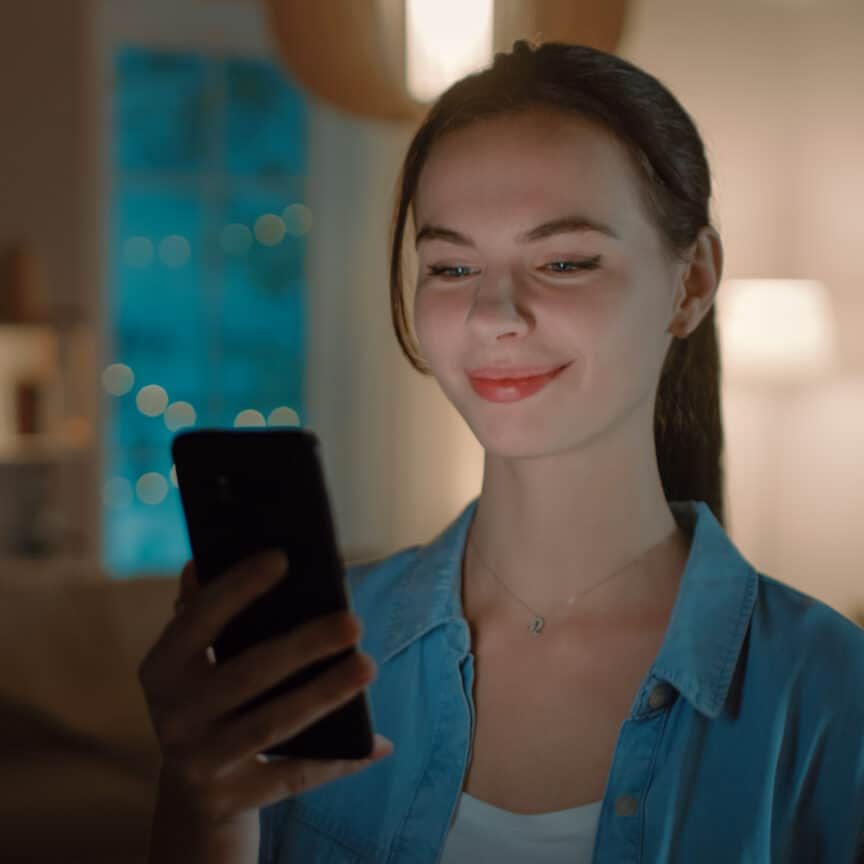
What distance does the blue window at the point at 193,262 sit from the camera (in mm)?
3311

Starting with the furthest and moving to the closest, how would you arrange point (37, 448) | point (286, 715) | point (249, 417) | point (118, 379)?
point (249, 417) → point (118, 379) → point (37, 448) → point (286, 715)

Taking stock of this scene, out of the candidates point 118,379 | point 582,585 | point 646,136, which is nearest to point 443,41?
point 646,136

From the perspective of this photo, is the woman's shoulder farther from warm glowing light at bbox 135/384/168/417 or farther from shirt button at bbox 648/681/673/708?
warm glowing light at bbox 135/384/168/417

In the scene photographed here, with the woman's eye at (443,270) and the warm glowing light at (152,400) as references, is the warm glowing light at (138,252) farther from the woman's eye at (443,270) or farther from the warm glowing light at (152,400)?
the woman's eye at (443,270)

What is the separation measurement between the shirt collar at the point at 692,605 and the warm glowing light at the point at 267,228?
2.95 meters

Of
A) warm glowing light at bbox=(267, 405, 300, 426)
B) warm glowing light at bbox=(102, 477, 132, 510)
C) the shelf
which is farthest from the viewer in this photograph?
warm glowing light at bbox=(267, 405, 300, 426)

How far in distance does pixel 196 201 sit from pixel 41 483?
0.92 m

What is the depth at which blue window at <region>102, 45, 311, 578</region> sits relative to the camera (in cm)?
331

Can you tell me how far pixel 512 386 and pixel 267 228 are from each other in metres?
3.07

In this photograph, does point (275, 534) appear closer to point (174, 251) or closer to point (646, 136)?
point (646, 136)

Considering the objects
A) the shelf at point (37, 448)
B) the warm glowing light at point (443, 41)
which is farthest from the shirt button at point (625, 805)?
the shelf at point (37, 448)

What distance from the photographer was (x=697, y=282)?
1.50 feet

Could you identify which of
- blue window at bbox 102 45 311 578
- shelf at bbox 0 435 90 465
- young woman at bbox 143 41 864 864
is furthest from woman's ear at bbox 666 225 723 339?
blue window at bbox 102 45 311 578

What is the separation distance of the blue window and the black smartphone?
296 cm
